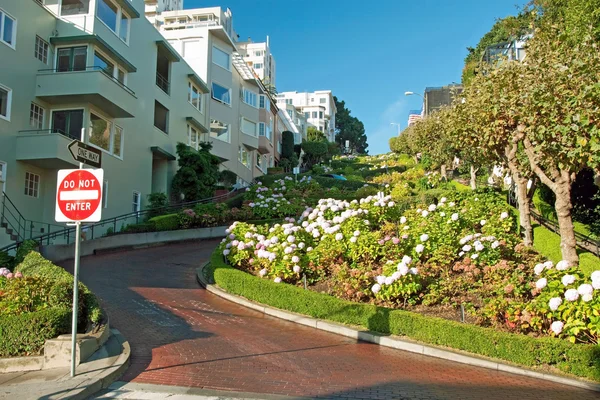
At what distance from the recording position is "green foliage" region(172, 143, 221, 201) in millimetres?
30188

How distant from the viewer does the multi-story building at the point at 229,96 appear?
3775cm

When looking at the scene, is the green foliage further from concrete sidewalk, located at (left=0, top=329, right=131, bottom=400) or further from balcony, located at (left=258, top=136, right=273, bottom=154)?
concrete sidewalk, located at (left=0, top=329, right=131, bottom=400)

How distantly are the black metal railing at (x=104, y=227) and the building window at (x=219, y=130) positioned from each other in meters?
9.09

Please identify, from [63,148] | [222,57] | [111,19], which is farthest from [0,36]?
[222,57]

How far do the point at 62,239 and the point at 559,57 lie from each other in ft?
59.8

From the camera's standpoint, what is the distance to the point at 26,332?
27.4 feet

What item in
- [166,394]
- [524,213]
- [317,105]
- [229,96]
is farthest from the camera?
[317,105]

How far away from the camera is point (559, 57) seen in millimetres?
14344

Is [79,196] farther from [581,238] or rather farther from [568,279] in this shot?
[581,238]

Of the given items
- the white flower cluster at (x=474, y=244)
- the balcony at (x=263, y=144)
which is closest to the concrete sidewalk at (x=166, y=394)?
the white flower cluster at (x=474, y=244)

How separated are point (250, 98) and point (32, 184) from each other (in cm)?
2637

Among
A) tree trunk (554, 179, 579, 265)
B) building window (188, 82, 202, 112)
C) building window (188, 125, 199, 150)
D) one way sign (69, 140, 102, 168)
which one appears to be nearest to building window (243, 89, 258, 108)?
building window (188, 82, 202, 112)

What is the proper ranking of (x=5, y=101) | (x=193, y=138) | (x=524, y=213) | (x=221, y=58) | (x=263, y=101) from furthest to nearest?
(x=263, y=101) → (x=221, y=58) → (x=193, y=138) → (x=5, y=101) → (x=524, y=213)

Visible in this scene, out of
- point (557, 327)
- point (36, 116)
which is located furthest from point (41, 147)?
point (557, 327)
